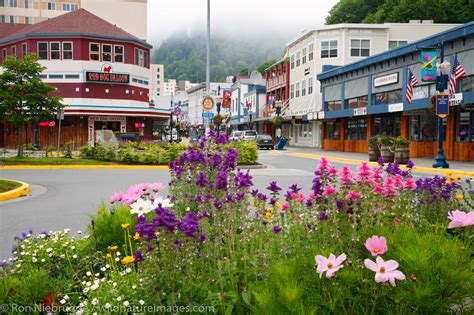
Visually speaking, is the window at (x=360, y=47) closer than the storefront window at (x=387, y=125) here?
No

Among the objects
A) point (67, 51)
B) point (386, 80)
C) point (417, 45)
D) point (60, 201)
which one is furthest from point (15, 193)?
point (67, 51)

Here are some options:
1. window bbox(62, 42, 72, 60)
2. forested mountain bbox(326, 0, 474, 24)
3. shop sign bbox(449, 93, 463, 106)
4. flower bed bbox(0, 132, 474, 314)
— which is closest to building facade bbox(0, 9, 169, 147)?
window bbox(62, 42, 72, 60)

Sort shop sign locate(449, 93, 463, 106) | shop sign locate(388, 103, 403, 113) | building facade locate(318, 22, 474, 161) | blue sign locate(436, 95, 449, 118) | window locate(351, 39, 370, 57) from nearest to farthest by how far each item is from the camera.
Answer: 1. blue sign locate(436, 95, 449, 118)
2. shop sign locate(449, 93, 463, 106)
3. building facade locate(318, 22, 474, 161)
4. shop sign locate(388, 103, 403, 113)
5. window locate(351, 39, 370, 57)

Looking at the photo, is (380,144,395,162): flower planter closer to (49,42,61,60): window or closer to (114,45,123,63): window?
(114,45,123,63): window

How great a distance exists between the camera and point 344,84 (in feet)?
146

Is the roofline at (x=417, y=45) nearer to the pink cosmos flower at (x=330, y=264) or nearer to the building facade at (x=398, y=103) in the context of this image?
the building facade at (x=398, y=103)

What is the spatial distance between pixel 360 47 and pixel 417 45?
59.8 feet

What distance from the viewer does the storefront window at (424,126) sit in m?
31.6

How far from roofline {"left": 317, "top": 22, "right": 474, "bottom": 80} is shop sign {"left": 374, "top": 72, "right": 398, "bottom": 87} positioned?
1308 mm

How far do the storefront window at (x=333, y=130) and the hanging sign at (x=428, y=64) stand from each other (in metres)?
20.4

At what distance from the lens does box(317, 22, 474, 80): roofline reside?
87.6 ft

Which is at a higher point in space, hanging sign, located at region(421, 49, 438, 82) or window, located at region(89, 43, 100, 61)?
window, located at region(89, 43, 100, 61)

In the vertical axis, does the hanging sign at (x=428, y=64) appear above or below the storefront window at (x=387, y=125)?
above

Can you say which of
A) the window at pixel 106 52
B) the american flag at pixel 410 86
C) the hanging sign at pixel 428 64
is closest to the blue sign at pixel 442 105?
the hanging sign at pixel 428 64
